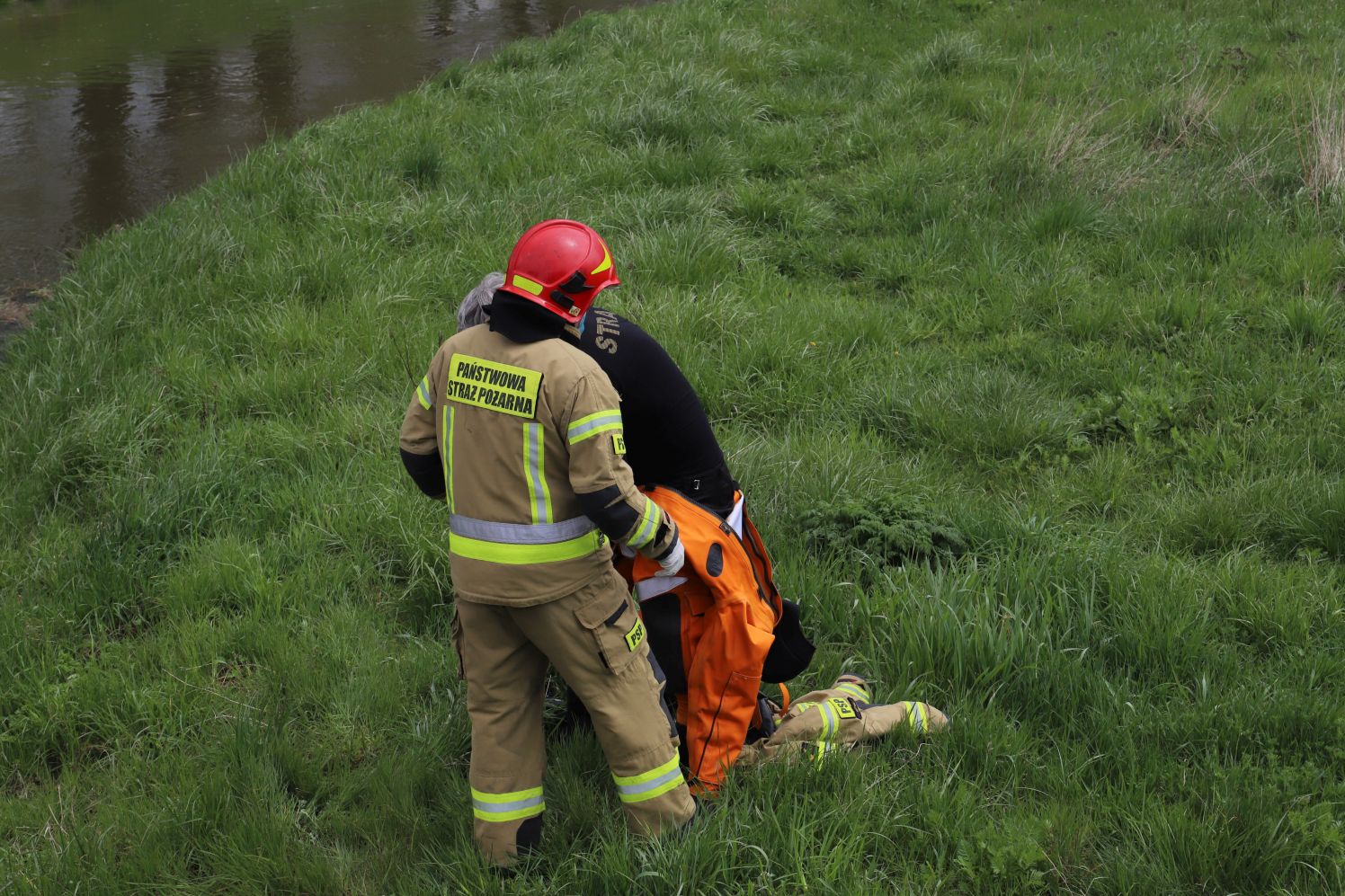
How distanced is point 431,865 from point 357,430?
263cm

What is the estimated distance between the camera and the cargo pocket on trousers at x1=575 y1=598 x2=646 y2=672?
2.91 m

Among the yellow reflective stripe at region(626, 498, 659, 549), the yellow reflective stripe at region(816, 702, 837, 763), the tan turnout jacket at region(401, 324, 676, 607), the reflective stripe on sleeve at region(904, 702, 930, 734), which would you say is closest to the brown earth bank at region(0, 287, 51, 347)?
the tan turnout jacket at region(401, 324, 676, 607)

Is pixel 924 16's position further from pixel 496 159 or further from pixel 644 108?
pixel 496 159

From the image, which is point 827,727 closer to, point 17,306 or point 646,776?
point 646,776

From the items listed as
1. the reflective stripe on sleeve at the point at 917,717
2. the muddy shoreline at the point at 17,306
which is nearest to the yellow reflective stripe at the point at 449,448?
the reflective stripe on sleeve at the point at 917,717

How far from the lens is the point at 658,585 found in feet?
10.6

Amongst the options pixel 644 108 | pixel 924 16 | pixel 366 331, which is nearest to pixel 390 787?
pixel 366 331

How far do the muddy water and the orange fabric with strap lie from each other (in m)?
6.65

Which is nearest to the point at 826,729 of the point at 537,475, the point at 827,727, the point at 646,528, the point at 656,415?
the point at 827,727

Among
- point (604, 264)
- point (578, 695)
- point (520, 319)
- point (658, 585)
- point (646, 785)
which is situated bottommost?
point (646, 785)

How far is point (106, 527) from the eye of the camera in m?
4.55

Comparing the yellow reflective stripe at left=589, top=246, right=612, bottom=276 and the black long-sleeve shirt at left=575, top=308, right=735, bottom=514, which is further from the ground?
the yellow reflective stripe at left=589, top=246, right=612, bottom=276

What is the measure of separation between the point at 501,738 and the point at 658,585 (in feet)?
1.93

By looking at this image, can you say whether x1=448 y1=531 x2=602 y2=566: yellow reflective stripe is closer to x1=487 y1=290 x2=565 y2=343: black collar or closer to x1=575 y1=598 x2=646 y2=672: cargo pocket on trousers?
x1=575 y1=598 x2=646 y2=672: cargo pocket on trousers
